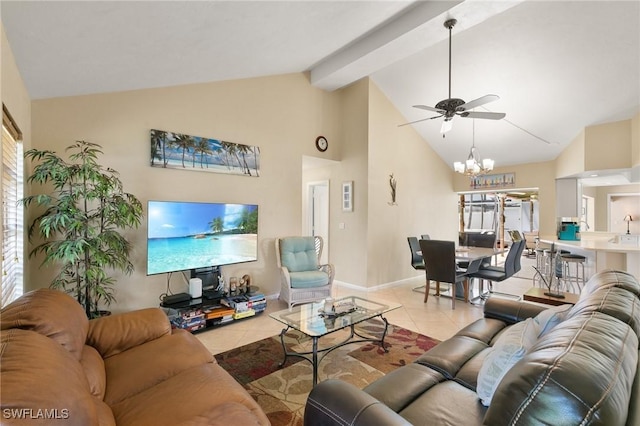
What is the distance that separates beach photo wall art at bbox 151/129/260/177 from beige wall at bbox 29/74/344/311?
0.08 metres

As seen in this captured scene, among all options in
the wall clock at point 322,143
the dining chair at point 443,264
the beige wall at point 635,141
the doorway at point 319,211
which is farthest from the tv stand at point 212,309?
the beige wall at point 635,141

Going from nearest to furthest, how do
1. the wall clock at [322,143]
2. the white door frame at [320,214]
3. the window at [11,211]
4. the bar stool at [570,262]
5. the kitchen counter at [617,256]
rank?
1. the window at [11,211]
2. the kitchen counter at [617,256]
3. the bar stool at [570,262]
4. the wall clock at [322,143]
5. the white door frame at [320,214]

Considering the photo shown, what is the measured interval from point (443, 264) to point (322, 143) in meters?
2.78

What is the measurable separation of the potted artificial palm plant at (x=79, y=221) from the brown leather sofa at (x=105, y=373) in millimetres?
977

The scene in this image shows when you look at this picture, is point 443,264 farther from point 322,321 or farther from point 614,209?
point 614,209

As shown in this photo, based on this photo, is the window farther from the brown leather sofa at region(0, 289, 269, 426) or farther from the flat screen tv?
the flat screen tv

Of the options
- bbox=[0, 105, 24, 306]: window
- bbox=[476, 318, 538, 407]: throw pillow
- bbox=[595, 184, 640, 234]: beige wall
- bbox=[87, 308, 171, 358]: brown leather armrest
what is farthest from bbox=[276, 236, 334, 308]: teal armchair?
bbox=[595, 184, 640, 234]: beige wall

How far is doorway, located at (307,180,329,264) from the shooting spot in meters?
5.73

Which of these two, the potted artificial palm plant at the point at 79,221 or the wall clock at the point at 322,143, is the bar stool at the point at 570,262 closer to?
the wall clock at the point at 322,143

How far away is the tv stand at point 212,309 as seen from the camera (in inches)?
124

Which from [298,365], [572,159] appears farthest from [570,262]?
[298,365]

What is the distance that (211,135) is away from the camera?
12.9 ft

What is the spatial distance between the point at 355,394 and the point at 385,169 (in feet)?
14.8

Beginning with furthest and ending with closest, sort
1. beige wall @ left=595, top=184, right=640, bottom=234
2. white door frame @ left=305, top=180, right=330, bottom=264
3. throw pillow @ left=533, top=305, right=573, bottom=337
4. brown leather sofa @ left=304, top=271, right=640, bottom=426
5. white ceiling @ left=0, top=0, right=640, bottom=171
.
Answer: beige wall @ left=595, top=184, right=640, bottom=234 → white door frame @ left=305, top=180, right=330, bottom=264 → white ceiling @ left=0, top=0, right=640, bottom=171 → throw pillow @ left=533, top=305, right=573, bottom=337 → brown leather sofa @ left=304, top=271, right=640, bottom=426
